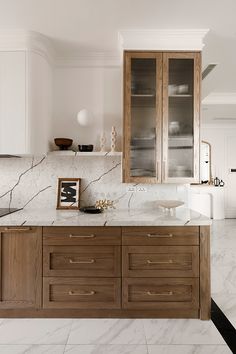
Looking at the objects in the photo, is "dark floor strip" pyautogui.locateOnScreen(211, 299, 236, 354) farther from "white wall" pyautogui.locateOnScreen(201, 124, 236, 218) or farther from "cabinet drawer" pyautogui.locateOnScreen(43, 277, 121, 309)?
"white wall" pyautogui.locateOnScreen(201, 124, 236, 218)

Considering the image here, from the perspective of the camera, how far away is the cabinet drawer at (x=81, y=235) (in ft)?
7.54

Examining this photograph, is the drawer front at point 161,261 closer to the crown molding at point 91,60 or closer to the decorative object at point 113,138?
the decorative object at point 113,138

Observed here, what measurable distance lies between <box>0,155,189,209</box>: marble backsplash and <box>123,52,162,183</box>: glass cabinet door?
38 cm

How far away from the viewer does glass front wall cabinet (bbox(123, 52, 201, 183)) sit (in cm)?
258

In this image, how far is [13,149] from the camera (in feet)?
8.41

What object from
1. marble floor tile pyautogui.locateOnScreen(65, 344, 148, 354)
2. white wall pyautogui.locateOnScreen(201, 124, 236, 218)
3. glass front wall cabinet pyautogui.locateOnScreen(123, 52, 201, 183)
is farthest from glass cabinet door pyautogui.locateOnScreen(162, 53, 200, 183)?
white wall pyautogui.locateOnScreen(201, 124, 236, 218)

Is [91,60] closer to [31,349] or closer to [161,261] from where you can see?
[161,261]

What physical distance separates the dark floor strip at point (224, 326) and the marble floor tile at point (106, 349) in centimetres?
62

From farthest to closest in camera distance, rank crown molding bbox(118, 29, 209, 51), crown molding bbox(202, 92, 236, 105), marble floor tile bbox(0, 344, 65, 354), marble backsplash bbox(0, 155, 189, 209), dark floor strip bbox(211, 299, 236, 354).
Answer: crown molding bbox(202, 92, 236, 105), marble backsplash bbox(0, 155, 189, 209), crown molding bbox(118, 29, 209, 51), dark floor strip bbox(211, 299, 236, 354), marble floor tile bbox(0, 344, 65, 354)

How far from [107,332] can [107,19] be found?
2524 mm

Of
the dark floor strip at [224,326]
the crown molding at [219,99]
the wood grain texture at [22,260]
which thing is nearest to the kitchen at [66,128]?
the wood grain texture at [22,260]

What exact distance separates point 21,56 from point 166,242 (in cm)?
211

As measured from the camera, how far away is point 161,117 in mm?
2584

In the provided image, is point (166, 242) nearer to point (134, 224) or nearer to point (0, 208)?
point (134, 224)
